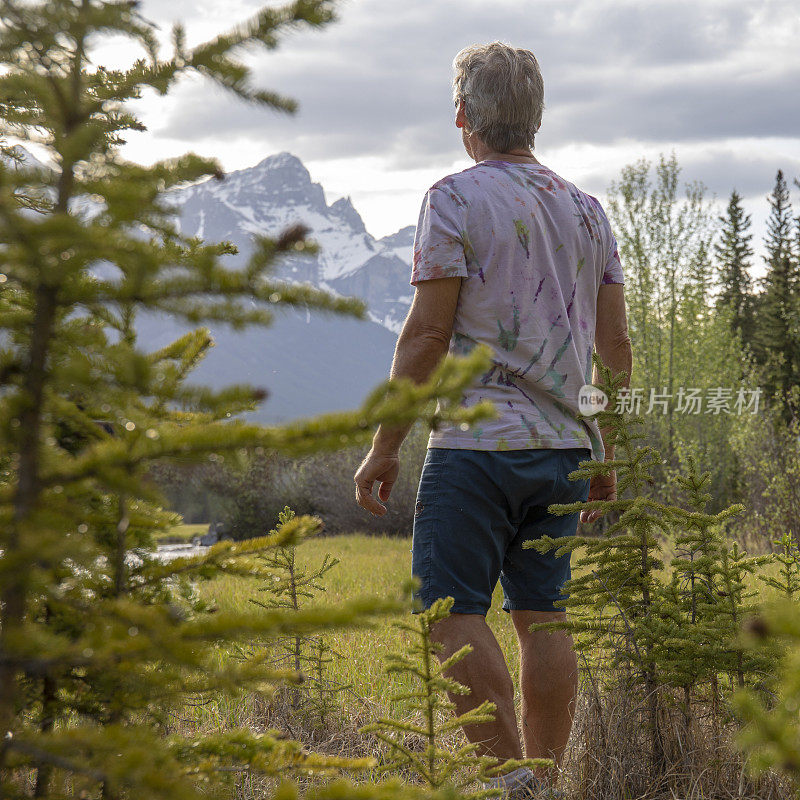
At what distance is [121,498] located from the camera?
4.59 feet

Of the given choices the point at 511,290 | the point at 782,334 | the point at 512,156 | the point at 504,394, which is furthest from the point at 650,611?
the point at 782,334

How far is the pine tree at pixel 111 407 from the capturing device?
100cm

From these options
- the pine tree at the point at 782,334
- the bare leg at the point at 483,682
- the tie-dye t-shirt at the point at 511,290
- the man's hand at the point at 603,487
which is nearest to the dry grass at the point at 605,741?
the bare leg at the point at 483,682

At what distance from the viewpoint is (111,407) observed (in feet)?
3.72

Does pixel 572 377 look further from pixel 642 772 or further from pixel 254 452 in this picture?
pixel 254 452

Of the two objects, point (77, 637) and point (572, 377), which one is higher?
point (572, 377)

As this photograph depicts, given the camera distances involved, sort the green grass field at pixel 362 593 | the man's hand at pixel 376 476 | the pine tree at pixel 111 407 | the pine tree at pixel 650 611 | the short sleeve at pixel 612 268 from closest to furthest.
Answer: the pine tree at pixel 111 407 → the pine tree at pixel 650 611 → the man's hand at pixel 376 476 → the short sleeve at pixel 612 268 → the green grass field at pixel 362 593

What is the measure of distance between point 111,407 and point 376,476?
4.45 ft

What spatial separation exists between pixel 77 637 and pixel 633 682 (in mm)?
1732

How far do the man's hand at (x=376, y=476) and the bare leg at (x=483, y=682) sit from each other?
415 millimetres

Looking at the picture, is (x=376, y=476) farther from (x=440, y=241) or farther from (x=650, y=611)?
(x=650, y=611)

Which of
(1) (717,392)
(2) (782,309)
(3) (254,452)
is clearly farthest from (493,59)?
(2) (782,309)

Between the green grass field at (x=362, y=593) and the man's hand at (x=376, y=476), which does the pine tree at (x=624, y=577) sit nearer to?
the man's hand at (x=376, y=476)

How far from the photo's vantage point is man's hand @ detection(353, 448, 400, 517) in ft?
7.91
